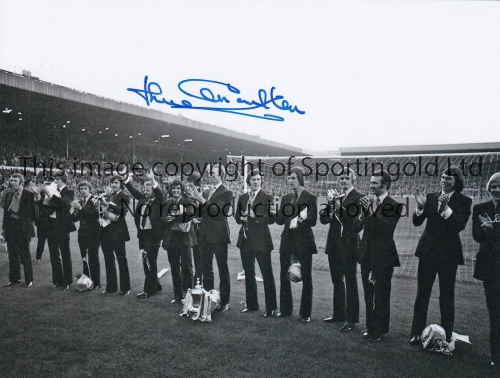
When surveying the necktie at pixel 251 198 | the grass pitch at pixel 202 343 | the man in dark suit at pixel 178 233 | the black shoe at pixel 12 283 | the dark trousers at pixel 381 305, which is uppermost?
the necktie at pixel 251 198

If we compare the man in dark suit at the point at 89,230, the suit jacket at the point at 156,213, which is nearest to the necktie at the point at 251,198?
the suit jacket at the point at 156,213

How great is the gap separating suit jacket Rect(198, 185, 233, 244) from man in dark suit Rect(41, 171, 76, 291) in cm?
270

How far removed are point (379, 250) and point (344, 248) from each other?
55 cm

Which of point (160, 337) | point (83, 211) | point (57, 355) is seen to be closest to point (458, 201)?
point (160, 337)

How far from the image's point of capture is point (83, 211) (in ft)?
20.2

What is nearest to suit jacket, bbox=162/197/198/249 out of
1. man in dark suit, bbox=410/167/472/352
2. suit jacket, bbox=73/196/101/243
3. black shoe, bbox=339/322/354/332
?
suit jacket, bbox=73/196/101/243

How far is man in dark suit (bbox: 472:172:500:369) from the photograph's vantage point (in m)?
3.58

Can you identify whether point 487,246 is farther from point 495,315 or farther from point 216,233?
point 216,233

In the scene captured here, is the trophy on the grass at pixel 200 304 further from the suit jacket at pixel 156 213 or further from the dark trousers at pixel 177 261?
the suit jacket at pixel 156 213

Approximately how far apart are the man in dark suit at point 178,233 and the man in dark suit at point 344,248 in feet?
7.13

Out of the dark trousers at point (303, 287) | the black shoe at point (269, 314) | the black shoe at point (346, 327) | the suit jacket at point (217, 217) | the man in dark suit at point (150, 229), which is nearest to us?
the black shoe at point (346, 327)

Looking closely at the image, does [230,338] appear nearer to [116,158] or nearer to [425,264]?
[425,264]

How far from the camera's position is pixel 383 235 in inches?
166

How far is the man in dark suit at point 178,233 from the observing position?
5645mm
